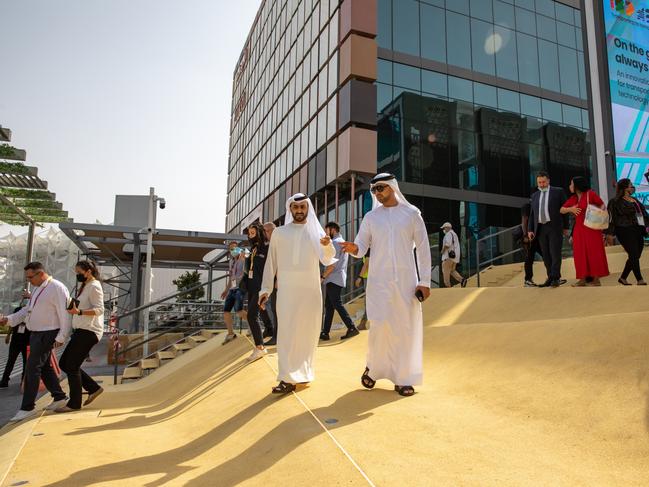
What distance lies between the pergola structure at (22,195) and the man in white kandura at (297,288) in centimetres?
1626

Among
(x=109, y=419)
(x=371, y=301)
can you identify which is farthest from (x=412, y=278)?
(x=109, y=419)

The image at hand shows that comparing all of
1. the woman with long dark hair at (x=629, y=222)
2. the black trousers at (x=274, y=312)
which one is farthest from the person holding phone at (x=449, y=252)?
the black trousers at (x=274, y=312)

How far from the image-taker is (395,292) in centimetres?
438

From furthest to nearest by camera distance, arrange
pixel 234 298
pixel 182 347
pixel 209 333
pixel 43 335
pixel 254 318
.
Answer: pixel 209 333, pixel 182 347, pixel 234 298, pixel 254 318, pixel 43 335

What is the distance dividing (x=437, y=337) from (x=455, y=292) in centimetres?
272

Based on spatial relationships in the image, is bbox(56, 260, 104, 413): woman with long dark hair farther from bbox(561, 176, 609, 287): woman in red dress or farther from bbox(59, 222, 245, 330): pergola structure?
bbox(59, 222, 245, 330): pergola structure

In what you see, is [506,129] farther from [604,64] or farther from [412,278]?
[412,278]

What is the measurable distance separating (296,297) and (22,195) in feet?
70.4

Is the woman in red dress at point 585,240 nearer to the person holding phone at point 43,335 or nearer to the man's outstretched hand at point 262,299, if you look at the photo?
the man's outstretched hand at point 262,299

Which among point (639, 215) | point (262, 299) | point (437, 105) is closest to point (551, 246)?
point (639, 215)

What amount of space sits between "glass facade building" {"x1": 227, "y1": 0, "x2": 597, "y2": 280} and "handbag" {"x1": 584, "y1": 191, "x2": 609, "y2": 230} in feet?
36.0

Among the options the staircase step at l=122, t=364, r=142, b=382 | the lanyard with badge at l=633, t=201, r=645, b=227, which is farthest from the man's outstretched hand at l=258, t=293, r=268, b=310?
the staircase step at l=122, t=364, r=142, b=382

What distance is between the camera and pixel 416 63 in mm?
19891

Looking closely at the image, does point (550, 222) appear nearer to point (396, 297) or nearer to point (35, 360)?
point (396, 297)
